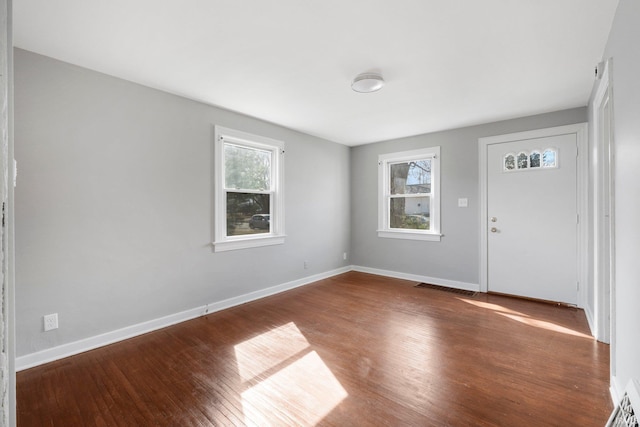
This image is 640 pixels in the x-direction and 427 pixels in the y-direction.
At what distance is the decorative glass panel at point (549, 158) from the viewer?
3.63 m

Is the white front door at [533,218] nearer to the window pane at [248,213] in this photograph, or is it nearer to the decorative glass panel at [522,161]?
the decorative glass panel at [522,161]

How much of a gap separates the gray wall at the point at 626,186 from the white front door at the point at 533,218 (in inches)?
79.9

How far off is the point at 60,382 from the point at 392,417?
7.44ft

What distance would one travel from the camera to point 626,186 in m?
1.56

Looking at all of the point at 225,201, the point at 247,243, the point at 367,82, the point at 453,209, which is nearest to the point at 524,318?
the point at 453,209

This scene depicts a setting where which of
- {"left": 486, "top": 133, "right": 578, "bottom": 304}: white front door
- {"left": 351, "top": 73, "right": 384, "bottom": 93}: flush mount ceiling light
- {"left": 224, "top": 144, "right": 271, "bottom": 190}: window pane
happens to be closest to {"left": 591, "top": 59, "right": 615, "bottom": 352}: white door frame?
{"left": 486, "top": 133, "right": 578, "bottom": 304}: white front door

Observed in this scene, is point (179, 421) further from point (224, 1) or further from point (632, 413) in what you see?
point (224, 1)

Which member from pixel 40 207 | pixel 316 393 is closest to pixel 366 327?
pixel 316 393

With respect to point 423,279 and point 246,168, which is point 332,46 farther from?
point 423,279

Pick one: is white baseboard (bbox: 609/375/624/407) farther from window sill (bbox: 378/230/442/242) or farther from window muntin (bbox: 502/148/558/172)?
window sill (bbox: 378/230/442/242)

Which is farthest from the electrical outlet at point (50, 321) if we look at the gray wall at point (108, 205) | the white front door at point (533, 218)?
the white front door at point (533, 218)

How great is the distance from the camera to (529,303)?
368 cm

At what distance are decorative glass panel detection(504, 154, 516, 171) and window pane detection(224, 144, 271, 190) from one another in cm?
324

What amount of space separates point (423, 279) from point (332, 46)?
3765 mm
